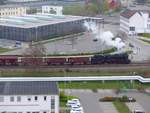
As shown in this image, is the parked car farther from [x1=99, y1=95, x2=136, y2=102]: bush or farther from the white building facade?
the white building facade

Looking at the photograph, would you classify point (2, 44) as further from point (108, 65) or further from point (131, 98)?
point (131, 98)

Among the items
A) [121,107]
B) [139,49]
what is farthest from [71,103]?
[139,49]

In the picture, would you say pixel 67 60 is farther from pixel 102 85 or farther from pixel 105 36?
pixel 105 36

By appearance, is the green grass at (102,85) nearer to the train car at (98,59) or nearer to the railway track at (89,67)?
the railway track at (89,67)

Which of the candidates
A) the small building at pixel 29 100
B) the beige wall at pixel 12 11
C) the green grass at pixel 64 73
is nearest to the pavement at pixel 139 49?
the green grass at pixel 64 73

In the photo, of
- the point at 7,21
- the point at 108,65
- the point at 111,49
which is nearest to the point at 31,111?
the point at 108,65
